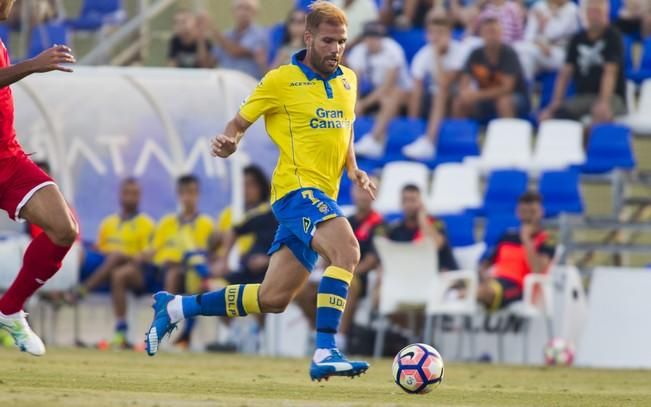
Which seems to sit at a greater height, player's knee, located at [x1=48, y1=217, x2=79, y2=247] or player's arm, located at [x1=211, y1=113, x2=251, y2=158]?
player's arm, located at [x1=211, y1=113, x2=251, y2=158]

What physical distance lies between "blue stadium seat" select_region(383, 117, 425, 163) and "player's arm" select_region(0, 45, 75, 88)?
1060cm

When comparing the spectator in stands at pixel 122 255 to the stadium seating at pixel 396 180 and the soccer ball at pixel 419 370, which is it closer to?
the stadium seating at pixel 396 180

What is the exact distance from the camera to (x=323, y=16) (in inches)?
374

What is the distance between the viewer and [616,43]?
1867 cm

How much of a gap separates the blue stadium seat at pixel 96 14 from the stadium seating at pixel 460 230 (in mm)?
7499

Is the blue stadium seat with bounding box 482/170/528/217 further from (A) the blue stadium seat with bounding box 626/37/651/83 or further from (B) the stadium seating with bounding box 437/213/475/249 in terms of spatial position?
(A) the blue stadium seat with bounding box 626/37/651/83

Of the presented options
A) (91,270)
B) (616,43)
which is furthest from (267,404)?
(616,43)

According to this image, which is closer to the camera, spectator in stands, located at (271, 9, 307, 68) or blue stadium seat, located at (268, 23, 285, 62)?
spectator in stands, located at (271, 9, 307, 68)

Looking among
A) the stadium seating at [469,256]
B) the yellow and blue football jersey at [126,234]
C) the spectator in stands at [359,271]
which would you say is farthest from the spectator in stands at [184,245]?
the stadium seating at [469,256]

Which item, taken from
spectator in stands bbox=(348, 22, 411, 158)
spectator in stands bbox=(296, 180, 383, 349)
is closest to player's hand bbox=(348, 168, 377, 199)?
spectator in stands bbox=(296, 180, 383, 349)

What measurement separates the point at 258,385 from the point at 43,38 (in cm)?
1241

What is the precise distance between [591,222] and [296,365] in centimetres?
441

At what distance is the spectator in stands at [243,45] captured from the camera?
21.5m

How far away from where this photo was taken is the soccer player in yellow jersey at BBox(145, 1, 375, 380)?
9.37m
